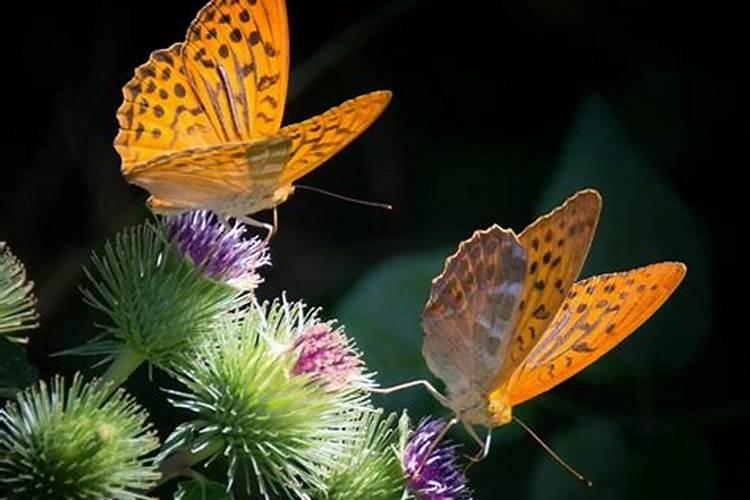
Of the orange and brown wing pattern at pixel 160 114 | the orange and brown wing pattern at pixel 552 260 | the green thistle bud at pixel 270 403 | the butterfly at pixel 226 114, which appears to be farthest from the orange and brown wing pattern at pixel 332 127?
the orange and brown wing pattern at pixel 552 260

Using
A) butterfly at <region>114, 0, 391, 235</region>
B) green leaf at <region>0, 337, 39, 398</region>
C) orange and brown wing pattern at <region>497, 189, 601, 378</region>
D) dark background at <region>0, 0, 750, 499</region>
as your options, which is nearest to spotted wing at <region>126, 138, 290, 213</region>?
butterfly at <region>114, 0, 391, 235</region>

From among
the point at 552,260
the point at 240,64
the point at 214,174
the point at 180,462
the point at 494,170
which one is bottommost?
the point at 494,170

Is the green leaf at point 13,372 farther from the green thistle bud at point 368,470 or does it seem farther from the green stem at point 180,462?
the green thistle bud at point 368,470

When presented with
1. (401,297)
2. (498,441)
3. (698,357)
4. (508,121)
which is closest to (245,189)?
(401,297)

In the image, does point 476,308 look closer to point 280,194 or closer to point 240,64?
point 280,194

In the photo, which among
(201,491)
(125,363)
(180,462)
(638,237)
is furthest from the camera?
(638,237)

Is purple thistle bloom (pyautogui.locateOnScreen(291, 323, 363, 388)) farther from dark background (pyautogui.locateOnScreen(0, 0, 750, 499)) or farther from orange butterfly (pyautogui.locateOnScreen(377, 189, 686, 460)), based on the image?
dark background (pyautogui.locateOnScreen(0, 0, 750, 499))

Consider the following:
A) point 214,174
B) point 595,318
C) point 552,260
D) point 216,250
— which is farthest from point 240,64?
point 595,318
